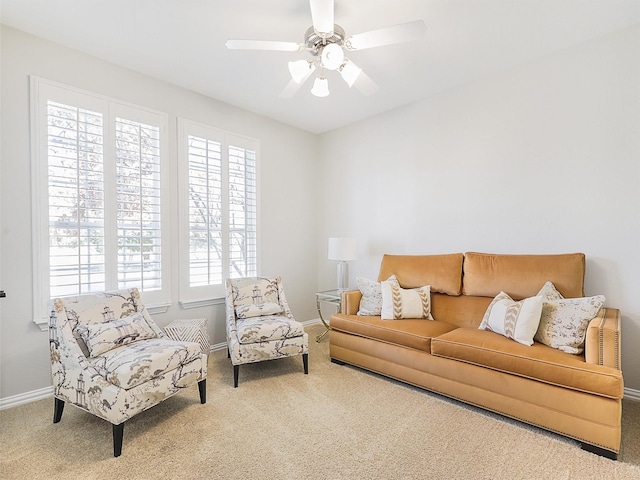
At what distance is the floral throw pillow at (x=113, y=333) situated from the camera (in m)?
2.22

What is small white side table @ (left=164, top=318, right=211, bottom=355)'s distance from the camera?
3.01 meters

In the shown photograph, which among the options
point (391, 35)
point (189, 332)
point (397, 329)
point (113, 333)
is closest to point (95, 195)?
point (113, 333)

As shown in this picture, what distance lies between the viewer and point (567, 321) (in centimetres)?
228

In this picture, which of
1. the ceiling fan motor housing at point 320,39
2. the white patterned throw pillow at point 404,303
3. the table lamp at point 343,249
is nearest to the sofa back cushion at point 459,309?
the white patterned throw pillow at point 404,303

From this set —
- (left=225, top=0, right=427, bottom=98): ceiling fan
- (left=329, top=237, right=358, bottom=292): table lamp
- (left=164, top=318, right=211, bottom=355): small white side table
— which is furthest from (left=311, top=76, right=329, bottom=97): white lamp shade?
(left=164, top=318, right=211, bottom=355): small white side table

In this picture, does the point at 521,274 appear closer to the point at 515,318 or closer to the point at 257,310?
the point at 515,318

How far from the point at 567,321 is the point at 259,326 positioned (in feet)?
7.62

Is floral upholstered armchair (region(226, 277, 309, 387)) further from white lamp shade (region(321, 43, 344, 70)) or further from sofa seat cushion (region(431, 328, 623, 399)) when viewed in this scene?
white lamp shade (region(321, 43, 344, 70))

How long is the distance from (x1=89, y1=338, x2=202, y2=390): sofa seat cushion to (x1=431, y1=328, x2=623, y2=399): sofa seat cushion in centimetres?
185

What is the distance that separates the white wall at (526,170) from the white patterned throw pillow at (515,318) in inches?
29.9

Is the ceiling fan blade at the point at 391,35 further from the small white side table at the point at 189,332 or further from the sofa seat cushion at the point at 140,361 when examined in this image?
the small white side table at the point at 189,332

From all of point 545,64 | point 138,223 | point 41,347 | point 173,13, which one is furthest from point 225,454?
point 545,64

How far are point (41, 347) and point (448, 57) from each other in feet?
13.5

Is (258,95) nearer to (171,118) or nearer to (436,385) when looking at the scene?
(171,118)
